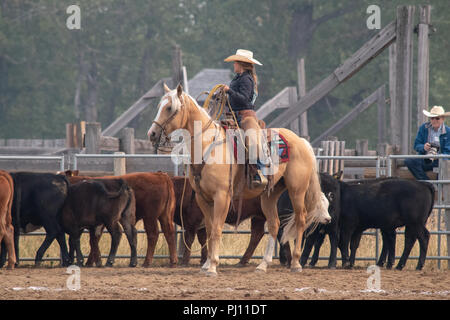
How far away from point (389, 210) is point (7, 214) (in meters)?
5.08

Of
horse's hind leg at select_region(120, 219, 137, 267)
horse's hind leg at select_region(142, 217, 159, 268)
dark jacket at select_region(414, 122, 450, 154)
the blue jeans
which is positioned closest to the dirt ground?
horse's hind leg at select_region(120, 219, 137, 267)

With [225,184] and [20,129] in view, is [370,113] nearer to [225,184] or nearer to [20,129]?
[20,129]

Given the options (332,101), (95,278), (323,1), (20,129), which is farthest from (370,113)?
(95,278)

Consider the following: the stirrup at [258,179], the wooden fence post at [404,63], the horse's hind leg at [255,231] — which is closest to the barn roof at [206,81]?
the wooden fence post at [404,63]

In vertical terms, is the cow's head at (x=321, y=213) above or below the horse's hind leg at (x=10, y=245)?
above

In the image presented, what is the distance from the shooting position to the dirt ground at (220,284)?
26.8ft

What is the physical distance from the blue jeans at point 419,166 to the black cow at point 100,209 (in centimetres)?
411

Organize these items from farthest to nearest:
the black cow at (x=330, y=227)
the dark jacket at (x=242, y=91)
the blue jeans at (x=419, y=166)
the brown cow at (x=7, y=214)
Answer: the blue jeans at (x=419, y=166) → the black cow at (x=330, y=227) → the brown cow at (x=7, y=214) → the dark jacket at (x=242, y=91)

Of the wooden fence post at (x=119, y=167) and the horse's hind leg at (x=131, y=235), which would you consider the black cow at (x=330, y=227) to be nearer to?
the horse's hind leg at (x=131, y=235)

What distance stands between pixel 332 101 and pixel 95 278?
91.0 feet

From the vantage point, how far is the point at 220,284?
29.7 feet

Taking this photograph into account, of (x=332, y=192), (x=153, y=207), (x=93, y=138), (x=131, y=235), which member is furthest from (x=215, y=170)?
(x=93, y=138)

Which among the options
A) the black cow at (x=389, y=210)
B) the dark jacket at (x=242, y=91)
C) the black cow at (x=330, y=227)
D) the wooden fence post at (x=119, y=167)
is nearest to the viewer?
the dark jacket at (x=242, y=91)

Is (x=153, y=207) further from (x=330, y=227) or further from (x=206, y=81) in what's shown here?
(x=206, y=81)
